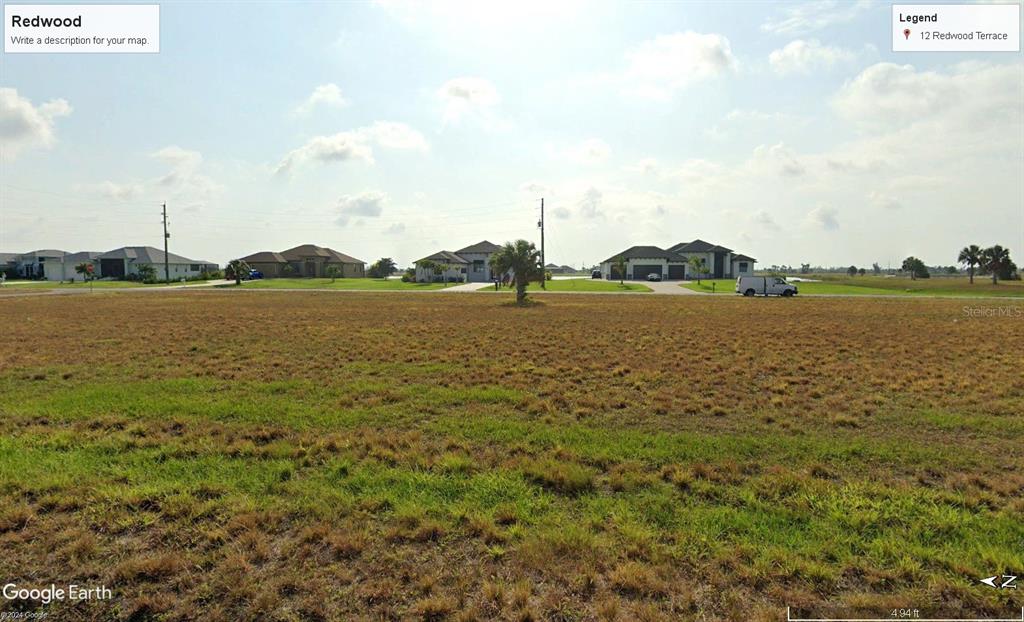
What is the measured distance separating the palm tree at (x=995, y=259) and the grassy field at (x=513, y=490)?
8636cm

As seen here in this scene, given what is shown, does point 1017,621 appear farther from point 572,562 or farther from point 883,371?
point 883,371

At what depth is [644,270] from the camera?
8925 cm

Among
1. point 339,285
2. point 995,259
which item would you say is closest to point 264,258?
point 339,285

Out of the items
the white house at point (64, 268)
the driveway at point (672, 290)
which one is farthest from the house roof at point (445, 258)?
the white house at point (64, 268)

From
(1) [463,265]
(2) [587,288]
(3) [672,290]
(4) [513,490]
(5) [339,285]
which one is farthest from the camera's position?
(1) [463,265]

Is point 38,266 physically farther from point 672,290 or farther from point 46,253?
point 672,290

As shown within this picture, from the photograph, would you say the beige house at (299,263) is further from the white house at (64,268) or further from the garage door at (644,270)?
the garage door at (644,270)

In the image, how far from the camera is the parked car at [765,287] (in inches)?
1903

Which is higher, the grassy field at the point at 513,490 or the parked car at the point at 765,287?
the parked car at the point at 765,287

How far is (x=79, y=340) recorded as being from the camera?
54.4 ft

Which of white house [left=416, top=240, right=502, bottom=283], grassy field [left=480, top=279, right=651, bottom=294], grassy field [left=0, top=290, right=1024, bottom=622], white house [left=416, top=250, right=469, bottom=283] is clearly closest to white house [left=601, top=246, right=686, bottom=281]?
grassy field [left=480, top=279, right=651, bottom=294]

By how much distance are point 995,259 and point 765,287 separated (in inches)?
2078

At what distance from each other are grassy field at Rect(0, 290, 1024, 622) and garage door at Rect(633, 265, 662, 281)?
78.1 m

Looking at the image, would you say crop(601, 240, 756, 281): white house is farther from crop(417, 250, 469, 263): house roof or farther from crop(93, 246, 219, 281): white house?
crop(93, 246, 219, 281): white house
